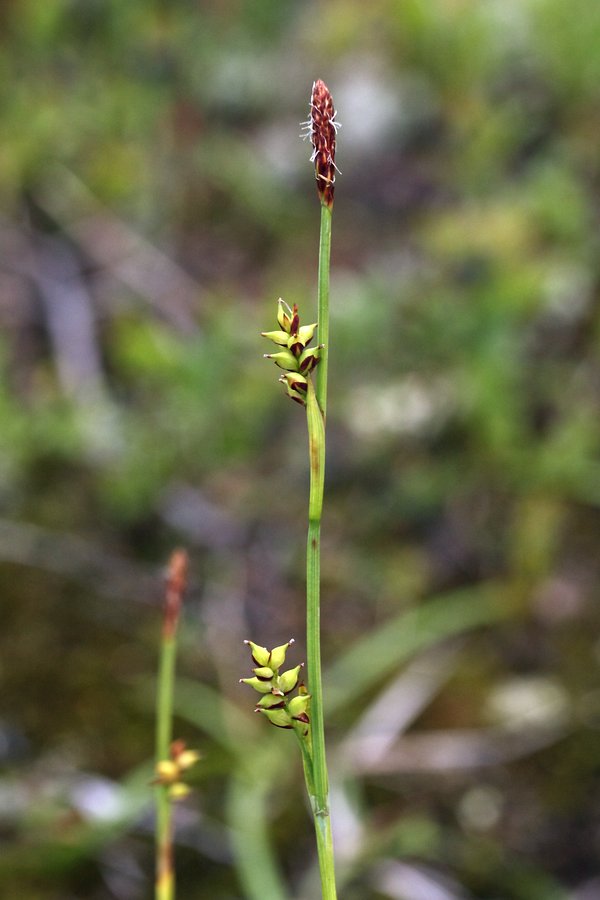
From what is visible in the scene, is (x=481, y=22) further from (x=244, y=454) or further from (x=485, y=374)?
(x=244, y=454)

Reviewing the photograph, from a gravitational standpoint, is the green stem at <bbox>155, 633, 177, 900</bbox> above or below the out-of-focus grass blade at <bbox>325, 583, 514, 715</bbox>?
below

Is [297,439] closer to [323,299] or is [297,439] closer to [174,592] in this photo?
[174,592]

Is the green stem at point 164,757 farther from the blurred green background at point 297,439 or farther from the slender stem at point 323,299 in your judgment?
the blurred green background at point 297,439

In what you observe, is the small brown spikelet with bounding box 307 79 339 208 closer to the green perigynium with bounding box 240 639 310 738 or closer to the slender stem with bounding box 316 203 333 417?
the slender stem with bounding box 316 203 333 417

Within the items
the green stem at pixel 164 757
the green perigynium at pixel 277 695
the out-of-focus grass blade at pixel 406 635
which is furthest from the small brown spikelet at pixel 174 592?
the out-of-focus grass blade at pixel 406 635

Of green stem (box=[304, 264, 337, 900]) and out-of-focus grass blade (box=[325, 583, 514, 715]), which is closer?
green stem (box=[304, 264, 337, 900])

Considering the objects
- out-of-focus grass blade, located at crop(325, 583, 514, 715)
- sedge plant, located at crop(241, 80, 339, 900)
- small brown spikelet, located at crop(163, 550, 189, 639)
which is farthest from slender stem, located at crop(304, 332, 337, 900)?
out-of-focus grass blade, located at crop(325, 583, 514, 715)
